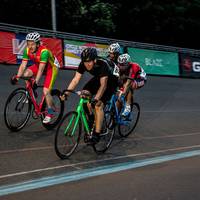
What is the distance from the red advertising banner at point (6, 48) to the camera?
1802 cm

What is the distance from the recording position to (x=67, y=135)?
6785 millimetres

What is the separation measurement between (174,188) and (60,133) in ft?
6.35

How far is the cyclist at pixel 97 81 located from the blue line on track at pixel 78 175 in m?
0.72

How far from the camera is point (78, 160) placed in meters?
6.92

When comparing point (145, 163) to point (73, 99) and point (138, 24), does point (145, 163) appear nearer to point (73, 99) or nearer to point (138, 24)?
Result: point (73, 99)

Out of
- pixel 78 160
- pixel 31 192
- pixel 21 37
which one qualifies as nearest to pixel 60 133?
pixel 78 160

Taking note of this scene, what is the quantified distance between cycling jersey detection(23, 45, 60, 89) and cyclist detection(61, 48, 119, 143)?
3.96 feet

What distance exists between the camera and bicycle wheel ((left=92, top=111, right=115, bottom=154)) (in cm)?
757

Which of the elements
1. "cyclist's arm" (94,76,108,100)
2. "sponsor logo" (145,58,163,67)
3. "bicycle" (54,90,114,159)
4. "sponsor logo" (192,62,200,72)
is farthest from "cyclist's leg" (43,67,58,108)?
"sponsor logo" (192,62,200,72)

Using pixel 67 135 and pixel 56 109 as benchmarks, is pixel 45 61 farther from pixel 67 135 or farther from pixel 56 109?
pixel 67 135

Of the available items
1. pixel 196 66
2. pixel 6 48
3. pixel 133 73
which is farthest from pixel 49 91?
pixel 196 66

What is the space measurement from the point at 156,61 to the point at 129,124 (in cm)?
1632

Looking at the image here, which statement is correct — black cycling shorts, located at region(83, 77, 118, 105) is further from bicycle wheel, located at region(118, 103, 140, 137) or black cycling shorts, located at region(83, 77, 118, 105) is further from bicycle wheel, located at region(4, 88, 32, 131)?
bicycle wheel, located at region(118, 103, 140, 137)

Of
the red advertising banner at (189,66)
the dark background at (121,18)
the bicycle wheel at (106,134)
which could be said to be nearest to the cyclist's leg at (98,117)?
the bicycle wheel at (106,134)
